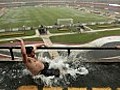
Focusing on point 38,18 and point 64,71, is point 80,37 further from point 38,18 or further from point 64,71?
point 64,71

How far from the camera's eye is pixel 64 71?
8500 millimetres

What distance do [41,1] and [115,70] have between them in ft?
365

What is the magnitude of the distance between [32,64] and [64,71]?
123cm

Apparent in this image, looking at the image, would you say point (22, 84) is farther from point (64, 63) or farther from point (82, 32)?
point (82, 32)

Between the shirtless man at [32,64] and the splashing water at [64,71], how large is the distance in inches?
6.0

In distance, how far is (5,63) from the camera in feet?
30.1

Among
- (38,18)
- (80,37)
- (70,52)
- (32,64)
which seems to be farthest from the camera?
(38,18)

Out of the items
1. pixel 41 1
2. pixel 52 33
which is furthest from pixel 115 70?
pixel 41 1

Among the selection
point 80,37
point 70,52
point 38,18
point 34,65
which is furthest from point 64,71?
point 38,18

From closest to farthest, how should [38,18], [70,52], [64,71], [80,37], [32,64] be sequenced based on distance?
[32,64]
[64,71]
[70,52]
[80,37]
[38,18]

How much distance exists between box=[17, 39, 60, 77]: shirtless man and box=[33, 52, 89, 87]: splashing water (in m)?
0.15

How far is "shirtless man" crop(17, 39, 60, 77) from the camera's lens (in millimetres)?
7704

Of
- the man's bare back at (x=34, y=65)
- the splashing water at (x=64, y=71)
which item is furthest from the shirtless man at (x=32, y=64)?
the splashing water at (x=64, y=71)

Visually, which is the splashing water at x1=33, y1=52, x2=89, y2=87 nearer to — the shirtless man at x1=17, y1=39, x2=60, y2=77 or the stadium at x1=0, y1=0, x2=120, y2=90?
the stadium at x1=0, y1=0, x2=120, y2=90
